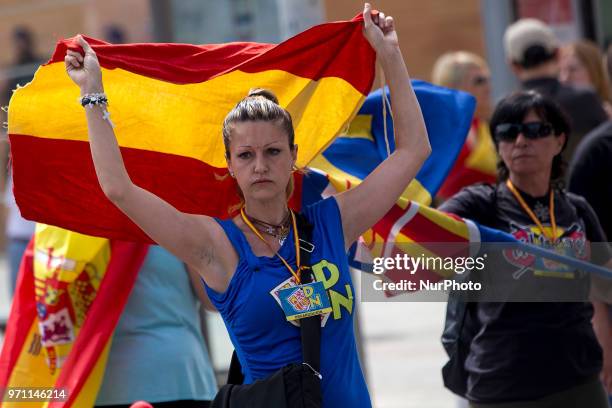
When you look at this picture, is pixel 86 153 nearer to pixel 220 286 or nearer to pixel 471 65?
pixel 220 286

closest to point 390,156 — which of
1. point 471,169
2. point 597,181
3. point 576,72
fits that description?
point 597,181

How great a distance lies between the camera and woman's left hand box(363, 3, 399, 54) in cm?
401

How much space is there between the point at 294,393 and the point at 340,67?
1.36m

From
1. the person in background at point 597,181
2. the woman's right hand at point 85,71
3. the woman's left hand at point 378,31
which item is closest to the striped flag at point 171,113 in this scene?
the woman's left hand at point 378,31

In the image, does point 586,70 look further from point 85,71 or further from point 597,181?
point 85,71

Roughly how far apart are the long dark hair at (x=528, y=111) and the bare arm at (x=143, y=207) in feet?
5.57

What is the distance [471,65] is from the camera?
26.2ft

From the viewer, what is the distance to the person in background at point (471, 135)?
7.70 meters

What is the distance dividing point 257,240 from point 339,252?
240 millimetres

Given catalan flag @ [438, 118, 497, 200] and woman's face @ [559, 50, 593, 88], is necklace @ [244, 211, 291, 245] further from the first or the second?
woman's face @ [559, 50, 593, 88]

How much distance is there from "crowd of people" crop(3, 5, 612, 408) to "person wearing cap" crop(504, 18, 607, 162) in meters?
1.20

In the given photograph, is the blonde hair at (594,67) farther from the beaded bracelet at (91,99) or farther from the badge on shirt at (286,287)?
the beaded bracelet at (91,99)

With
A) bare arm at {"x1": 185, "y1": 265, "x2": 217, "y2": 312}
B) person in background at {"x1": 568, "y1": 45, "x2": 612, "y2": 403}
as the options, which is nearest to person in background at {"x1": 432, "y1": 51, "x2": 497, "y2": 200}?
person in background at {"x1": 568, "y1": 45, "x2": 612, "y2": 403}

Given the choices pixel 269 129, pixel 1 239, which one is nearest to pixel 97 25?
pixel 1 239
